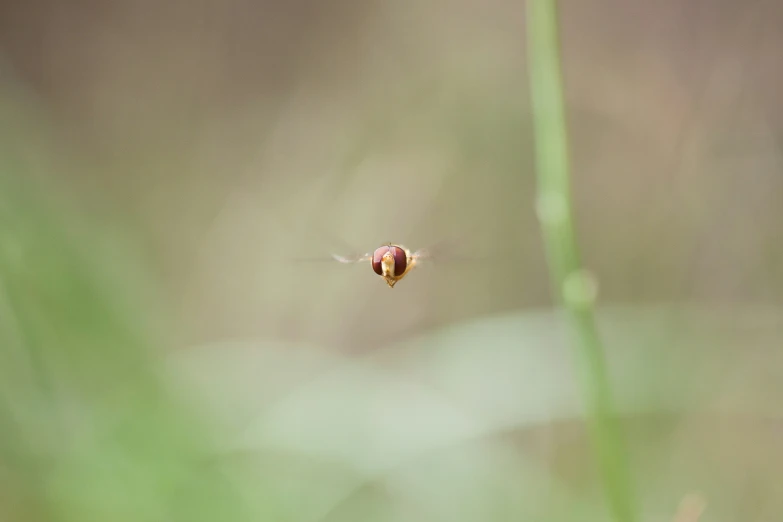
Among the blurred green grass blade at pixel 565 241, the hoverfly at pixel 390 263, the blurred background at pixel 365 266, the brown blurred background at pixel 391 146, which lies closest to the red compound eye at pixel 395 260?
the hoverfly at pixel 390 263

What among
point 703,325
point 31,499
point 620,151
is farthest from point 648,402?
point 31,499

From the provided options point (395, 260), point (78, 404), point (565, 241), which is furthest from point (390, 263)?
point (78, 404)

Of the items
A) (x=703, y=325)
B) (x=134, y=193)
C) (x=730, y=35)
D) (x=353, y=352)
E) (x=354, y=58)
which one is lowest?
(x=703, y=325)

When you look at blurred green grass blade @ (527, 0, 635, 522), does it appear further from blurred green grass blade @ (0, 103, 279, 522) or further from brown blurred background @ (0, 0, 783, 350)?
brown blurred background @ (0, 0, 783, 350)

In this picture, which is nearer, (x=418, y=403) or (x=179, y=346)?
(x=418, y=403)

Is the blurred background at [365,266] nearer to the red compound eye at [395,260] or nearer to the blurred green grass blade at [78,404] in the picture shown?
the blurred green grass blade at [78,404]

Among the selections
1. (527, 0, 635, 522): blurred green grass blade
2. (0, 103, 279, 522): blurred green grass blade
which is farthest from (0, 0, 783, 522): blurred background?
(527, 0, 635, 522): blurred green grass blade

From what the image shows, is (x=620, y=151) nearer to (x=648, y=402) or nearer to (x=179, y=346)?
(x=648, y=402)

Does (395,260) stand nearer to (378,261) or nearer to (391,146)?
(378,261)

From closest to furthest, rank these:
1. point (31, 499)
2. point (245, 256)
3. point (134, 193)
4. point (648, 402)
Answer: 1. point (31, 499)
2. point (648, 402)
3. point (245, 256)
4. point (134, 193)
